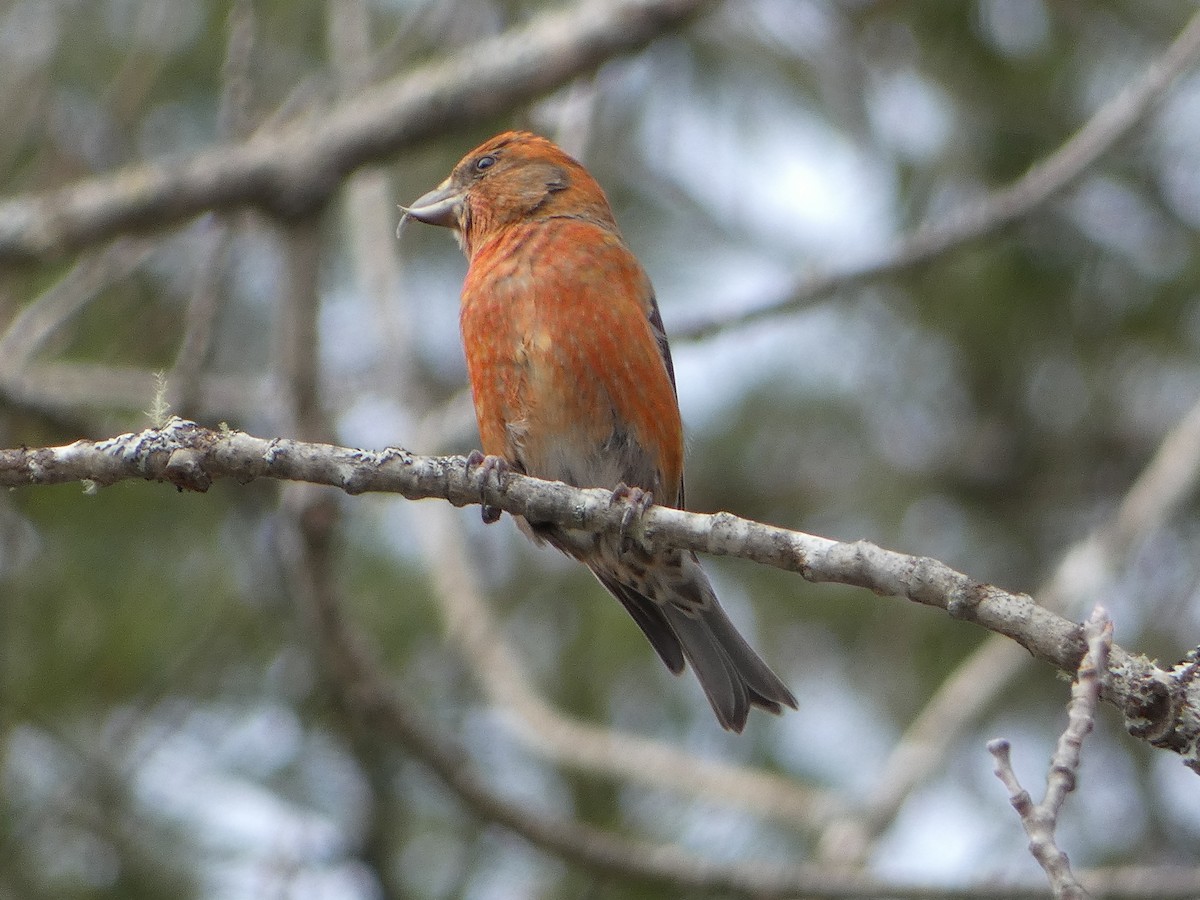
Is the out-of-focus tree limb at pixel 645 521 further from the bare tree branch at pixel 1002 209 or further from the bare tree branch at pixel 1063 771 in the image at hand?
the bare tree branch at pixel 1002 209

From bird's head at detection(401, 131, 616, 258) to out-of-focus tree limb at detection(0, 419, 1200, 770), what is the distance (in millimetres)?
1833

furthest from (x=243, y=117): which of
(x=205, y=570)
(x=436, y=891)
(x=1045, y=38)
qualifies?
(x=1045, y=38)

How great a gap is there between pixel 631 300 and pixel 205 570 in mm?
2570

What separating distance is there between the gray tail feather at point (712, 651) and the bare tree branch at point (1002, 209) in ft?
4.19

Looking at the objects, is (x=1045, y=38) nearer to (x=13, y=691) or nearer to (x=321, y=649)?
(x=321, y=649)

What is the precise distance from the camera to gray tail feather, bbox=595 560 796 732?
445 cm

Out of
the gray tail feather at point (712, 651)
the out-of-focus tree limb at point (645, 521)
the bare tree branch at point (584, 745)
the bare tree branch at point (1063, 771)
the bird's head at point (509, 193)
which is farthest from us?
the bare tree branch at point (584, 745)

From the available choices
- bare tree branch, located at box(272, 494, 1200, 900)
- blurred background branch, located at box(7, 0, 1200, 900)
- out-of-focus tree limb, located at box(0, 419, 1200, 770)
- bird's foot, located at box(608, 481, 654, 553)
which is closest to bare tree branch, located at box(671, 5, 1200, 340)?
blurred background branch, located at box(7, 0, 1200, 900)

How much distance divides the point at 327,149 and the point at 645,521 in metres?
2.52

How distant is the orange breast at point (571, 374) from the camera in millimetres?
4293

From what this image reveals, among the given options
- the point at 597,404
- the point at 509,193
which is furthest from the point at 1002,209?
the point at 597,404

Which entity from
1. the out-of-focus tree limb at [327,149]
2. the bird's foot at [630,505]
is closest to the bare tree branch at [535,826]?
the out-of-focus tree limb at [327,149]

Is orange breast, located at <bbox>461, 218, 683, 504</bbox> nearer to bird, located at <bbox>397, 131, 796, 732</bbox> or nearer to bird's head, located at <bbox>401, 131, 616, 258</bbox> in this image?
bird, located at <bbox>397, 131, 796, 732</bbox>

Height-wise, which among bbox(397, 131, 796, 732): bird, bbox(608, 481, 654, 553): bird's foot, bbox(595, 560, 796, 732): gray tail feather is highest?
bbox(397, 131, 796, 732): bird
